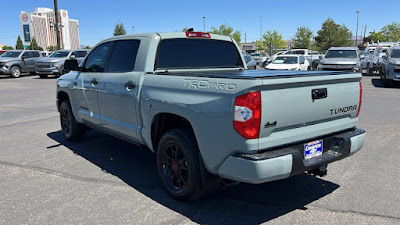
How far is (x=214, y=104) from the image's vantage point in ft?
10.2

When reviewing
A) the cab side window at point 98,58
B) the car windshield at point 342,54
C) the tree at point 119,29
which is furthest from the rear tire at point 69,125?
the tree at point 119,29

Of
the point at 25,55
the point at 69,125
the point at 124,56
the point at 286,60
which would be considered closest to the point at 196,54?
the point at 124,56

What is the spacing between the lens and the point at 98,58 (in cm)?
533

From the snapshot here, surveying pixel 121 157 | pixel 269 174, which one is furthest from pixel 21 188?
pixel 269 174

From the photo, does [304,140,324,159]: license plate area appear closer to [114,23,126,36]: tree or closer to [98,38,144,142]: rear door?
[98,38,144,142]: rear door

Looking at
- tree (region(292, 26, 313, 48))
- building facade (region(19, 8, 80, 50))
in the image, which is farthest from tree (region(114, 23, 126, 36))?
building facade (region(19, 8, 80, 50))

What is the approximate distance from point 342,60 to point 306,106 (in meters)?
16.6

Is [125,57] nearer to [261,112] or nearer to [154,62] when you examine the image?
[154,62]

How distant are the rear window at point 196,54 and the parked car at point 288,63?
1417 cm

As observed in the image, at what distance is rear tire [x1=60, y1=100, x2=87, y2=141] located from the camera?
6.22m

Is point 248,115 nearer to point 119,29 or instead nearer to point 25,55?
point 25,55

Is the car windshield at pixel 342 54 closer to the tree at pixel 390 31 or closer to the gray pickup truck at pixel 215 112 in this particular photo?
the gray pickup truck at pixel 215 112

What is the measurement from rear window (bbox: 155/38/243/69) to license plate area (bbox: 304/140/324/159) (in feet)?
6.64

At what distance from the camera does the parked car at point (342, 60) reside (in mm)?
17766
